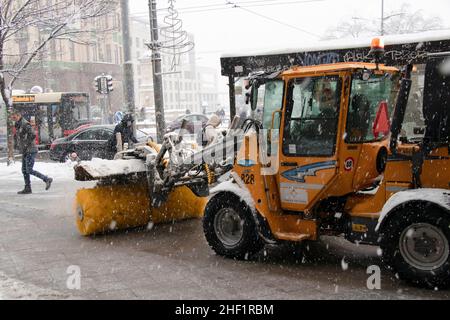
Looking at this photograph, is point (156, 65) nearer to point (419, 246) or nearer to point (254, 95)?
point (254, 95)

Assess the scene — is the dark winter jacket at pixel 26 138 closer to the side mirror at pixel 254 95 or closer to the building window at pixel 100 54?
the side mirror at pixel 254 95

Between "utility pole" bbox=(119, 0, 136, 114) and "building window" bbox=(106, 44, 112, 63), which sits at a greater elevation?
"building window" bbox=(106, 44, 112, 63)

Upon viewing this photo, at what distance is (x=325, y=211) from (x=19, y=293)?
11.1 feet

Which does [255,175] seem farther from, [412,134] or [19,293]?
[19,293]

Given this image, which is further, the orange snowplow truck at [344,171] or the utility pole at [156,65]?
the utility pole at [156,65]

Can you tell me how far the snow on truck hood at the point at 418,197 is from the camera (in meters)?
5.19

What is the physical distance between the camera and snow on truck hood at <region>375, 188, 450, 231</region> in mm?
5191

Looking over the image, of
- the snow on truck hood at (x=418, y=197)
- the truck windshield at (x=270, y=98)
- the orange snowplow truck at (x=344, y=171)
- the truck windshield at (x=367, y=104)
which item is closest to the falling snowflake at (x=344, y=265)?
the orange snowplow truck at (x=344, y=171)

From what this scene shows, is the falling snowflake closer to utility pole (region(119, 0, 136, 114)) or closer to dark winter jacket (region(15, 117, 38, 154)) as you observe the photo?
dark winter jacket (region(15, 117, 38, 154))

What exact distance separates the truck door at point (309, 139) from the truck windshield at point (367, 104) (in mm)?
179

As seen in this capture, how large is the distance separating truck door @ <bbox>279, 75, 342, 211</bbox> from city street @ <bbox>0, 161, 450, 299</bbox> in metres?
0.85

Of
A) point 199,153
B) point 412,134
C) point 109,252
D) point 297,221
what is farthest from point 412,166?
point 109,252

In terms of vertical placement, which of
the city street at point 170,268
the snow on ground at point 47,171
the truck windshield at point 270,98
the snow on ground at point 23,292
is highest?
the truck windshield at point 270,98

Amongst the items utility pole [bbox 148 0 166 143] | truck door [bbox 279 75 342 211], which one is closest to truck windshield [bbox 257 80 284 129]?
truck door [bbox 279 75 342 211]
